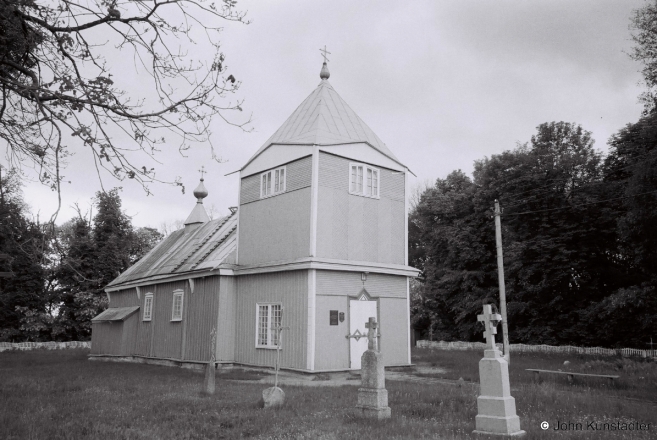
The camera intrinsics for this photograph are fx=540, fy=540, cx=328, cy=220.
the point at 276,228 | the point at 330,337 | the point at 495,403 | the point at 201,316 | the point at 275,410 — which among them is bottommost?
the point at 275,410

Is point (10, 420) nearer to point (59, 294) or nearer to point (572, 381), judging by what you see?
point (572, 381)

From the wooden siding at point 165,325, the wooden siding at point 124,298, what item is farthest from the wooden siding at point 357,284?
the wooden siding at point 124,298

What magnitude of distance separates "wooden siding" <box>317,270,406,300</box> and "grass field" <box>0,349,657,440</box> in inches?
158

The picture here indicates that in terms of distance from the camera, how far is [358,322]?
1852 centimetres

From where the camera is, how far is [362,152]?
19719 mm

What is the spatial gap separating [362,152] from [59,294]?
31650 millimetres

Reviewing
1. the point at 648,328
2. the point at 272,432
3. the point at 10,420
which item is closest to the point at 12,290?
the point at 10,420

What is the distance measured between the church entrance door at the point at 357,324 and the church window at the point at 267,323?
2505 millimetres

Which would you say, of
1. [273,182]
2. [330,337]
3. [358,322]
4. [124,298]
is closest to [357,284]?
[358,322]

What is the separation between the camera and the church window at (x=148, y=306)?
86.6ft

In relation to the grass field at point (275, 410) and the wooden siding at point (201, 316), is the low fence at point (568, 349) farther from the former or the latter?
the wooden siding at point (201, 316)

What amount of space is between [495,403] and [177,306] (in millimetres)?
17532

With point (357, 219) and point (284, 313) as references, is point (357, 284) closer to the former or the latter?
point (357, 219)

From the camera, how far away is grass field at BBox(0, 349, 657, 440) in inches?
337
